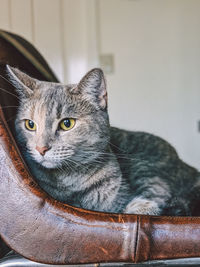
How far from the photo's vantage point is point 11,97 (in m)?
0.87

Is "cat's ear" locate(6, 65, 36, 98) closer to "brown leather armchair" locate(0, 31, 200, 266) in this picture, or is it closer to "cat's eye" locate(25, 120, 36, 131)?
"cat's eye" locate(25, 120, 36, 131)

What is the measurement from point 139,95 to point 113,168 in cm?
175

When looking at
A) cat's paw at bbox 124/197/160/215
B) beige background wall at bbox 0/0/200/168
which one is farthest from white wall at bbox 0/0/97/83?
cat's paw at bbox 124/197/160/215

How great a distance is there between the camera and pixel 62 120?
34.4 inches

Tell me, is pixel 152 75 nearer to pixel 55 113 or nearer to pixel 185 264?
pixel 55 113

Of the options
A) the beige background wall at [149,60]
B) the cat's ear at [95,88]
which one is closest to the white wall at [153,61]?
the beige background wall at [149,60]

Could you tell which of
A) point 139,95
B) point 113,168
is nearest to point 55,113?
point 113,168

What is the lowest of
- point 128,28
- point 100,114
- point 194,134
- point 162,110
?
point 194,134

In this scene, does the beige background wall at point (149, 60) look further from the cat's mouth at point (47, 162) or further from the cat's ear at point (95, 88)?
the cat's mouth at point (47, 162)

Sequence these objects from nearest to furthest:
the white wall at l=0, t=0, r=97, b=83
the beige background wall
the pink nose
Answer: the pink nose
the white wall at l=0, t=0, r=97, b=83
the beige background wall

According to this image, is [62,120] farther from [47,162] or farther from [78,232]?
[78,232]

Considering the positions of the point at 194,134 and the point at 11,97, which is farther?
the point at 194,134

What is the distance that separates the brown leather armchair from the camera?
62 cm

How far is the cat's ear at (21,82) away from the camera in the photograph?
84 centimetres
